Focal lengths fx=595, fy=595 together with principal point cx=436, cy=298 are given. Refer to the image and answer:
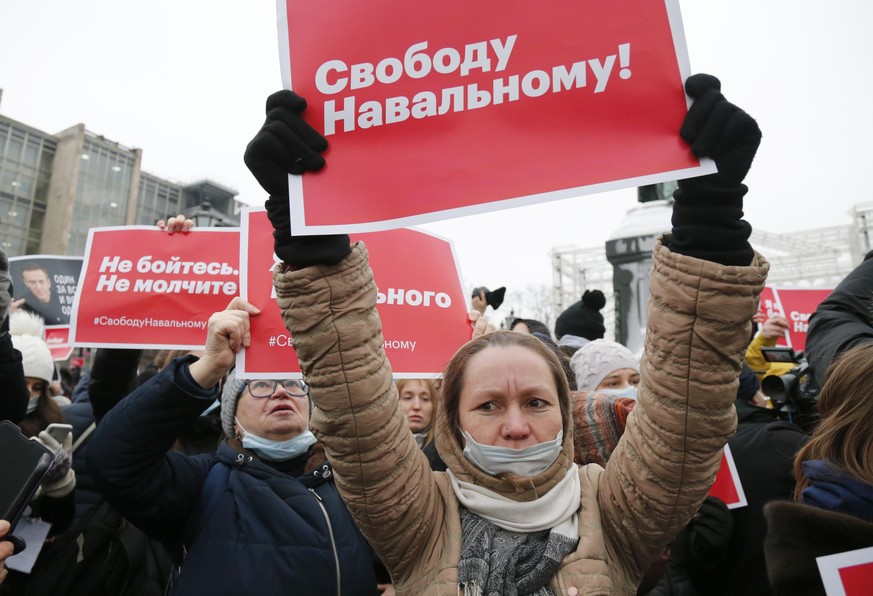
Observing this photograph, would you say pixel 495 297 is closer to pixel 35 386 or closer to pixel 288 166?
pixel 35 386

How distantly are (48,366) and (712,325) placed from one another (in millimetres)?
3191

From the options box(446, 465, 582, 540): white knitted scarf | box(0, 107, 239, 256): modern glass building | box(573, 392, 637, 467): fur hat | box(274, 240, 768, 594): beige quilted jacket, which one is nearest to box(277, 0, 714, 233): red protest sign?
box(274, 240, 768, 594): beige quilted jacket

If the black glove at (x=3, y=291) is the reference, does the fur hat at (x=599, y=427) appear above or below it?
below

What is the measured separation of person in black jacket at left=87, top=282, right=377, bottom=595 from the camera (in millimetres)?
1858

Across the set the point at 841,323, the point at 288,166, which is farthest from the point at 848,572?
the point at 288,166

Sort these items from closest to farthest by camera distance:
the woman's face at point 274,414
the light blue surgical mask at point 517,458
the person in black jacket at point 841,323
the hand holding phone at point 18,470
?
1. the light blue surgical mask at point 517,458
2. the hand holding phone at point 18,470
3. the person in black jacket at point 841,323
4. the woman's face at point 274,414

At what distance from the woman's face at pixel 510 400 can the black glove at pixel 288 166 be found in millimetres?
506

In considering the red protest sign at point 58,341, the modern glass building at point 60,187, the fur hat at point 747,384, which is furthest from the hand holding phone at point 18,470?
the modern glass building at point 60,187

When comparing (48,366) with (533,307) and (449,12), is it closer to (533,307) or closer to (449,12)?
(449,12)

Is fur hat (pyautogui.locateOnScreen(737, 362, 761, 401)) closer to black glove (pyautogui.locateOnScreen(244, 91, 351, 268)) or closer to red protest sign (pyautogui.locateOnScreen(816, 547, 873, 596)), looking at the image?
red protest sign (pyautogui.locateOnScreen(816, 547, 873, 596))

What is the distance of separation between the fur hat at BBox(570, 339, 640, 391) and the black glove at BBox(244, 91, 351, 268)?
2.12 m

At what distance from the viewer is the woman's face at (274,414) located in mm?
2299

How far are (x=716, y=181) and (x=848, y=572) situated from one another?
0.90 metres

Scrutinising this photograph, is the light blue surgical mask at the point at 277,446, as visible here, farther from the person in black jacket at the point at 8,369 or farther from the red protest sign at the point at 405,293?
the person in black jacket at the point at 8,369
